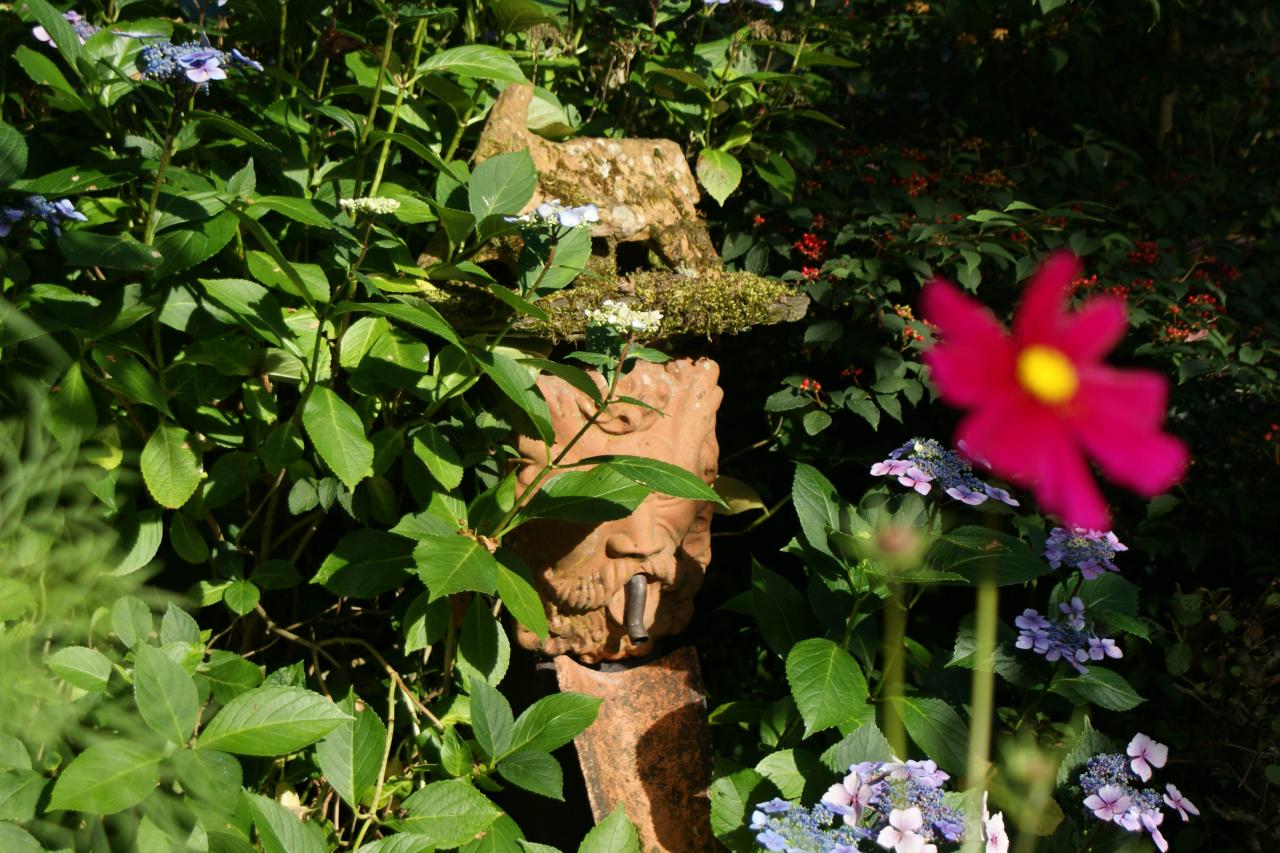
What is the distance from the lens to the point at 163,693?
1.38 metres

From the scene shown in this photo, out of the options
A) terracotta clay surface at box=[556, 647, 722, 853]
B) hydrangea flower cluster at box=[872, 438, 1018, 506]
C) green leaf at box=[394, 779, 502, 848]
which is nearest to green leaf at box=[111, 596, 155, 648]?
green leaf at box=[394, 779, 502, 848]

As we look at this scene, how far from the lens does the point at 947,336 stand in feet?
0.83

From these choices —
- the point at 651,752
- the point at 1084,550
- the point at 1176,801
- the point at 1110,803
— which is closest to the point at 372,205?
the point at 651,752

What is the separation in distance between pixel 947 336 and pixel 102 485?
1804mm

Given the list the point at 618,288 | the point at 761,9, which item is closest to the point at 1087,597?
the point at 618,288

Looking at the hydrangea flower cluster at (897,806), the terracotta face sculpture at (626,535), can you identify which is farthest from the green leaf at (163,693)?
the hydrangea flower cluster at (897,806)

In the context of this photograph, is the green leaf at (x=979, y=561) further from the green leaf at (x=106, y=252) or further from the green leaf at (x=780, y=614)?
the green leaf at (x=106, y=252)

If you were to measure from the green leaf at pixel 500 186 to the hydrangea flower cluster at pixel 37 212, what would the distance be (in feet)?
2.10

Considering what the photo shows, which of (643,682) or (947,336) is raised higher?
(947,336)

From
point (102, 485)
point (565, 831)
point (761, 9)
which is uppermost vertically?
point (761, 9)

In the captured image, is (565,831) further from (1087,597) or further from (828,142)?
(828,142)

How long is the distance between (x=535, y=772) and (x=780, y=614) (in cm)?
55

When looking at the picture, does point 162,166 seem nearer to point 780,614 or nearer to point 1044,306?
point 780,614

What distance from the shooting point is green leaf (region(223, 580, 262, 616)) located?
1.90 metres
